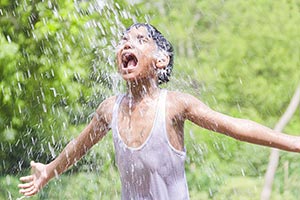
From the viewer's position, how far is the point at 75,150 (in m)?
2.46

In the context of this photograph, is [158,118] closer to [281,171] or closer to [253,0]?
[281,171]

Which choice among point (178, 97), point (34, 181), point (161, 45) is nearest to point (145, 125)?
point (178, 97)

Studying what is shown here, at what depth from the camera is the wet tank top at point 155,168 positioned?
2.21m

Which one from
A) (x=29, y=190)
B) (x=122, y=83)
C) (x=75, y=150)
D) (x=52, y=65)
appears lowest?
(x=52, y=65)

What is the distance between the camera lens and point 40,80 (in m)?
5.10

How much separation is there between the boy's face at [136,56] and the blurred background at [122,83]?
6.29 feet

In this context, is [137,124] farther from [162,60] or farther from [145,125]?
[162,60]

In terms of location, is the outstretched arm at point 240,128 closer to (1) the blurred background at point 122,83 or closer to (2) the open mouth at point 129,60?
(2) the open mouth at point 129,60

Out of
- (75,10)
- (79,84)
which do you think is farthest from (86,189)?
(75,10)

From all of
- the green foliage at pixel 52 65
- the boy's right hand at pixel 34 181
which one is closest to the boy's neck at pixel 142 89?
the boy's right hand at pixel 34 181

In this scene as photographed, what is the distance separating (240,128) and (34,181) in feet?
2.41

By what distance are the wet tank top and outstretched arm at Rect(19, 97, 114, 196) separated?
0.18 m

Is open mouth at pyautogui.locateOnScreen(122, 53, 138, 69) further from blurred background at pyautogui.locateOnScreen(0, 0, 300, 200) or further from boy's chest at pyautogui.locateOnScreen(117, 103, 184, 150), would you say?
blurred background at pyautogui.locateOnScreen(0, 0, 300, 200)

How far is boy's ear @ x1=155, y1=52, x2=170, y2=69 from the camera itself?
231 cm
